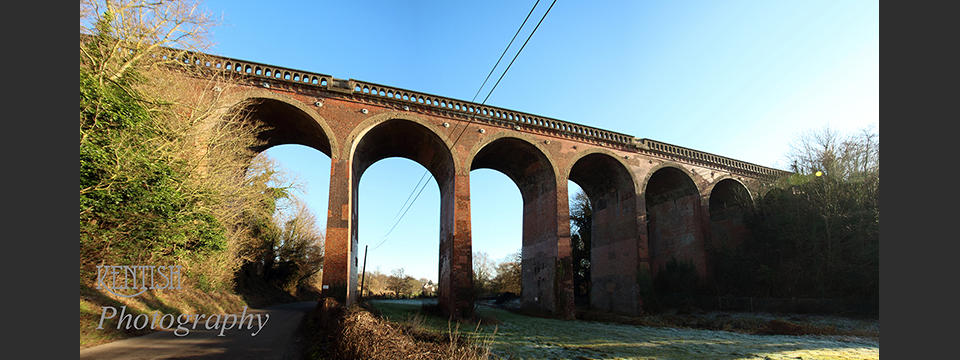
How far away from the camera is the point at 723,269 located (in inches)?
819

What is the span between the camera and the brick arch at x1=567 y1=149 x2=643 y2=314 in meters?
19.2

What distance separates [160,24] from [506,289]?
1316 inches

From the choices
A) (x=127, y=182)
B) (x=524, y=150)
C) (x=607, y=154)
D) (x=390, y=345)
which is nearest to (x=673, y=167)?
(x=607, y=154)

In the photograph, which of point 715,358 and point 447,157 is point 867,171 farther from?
point 447,157

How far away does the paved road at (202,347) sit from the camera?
252 inches

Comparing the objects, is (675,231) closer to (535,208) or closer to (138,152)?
(535,208)

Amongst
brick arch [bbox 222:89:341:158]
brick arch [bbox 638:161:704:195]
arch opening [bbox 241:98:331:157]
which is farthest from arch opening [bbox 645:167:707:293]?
arch opening [bbox 241:98:331:157]

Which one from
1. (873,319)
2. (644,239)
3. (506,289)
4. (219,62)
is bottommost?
(506,289)

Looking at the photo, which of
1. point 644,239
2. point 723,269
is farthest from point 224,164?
point 723,269

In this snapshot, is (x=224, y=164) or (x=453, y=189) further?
(x=453, y=189)

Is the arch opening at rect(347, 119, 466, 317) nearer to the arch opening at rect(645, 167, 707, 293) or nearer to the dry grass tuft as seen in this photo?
the dry grass tuft

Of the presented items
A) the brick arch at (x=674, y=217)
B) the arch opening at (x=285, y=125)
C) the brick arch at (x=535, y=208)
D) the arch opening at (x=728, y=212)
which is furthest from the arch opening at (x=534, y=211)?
the arch opening at (x=728, y=212)

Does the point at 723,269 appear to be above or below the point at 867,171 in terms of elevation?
below

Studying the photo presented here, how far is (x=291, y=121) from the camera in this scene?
15359 millimetres
